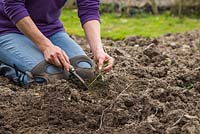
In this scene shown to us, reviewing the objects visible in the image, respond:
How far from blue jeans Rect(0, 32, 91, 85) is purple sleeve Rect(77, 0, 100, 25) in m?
0.29

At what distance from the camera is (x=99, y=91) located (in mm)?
4125

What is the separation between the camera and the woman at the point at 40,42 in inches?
163

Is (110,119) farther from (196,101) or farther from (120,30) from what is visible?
(120,30)

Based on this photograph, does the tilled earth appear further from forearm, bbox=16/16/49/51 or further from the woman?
forearm, bbox=16/16/49/51

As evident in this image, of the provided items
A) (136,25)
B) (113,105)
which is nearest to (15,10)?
(113,105)

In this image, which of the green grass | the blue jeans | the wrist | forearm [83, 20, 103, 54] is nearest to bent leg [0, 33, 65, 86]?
the blue jeans

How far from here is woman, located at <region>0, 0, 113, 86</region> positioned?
4.15 m

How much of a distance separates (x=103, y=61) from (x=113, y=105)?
0.47m

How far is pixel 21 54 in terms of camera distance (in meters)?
4.50

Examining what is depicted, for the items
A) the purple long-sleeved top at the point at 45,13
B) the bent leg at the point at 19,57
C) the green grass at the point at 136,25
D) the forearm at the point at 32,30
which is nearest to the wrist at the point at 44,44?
the forearm at the point at 32,30

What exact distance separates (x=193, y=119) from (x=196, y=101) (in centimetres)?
55

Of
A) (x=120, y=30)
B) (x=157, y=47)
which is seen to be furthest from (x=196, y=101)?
(x=120, y=30)

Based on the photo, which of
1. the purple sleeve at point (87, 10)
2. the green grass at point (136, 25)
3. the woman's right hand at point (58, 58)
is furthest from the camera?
the green grass at point (136, 25)

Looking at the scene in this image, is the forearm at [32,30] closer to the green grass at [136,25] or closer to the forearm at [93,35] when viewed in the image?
the forearm at [93,35]
